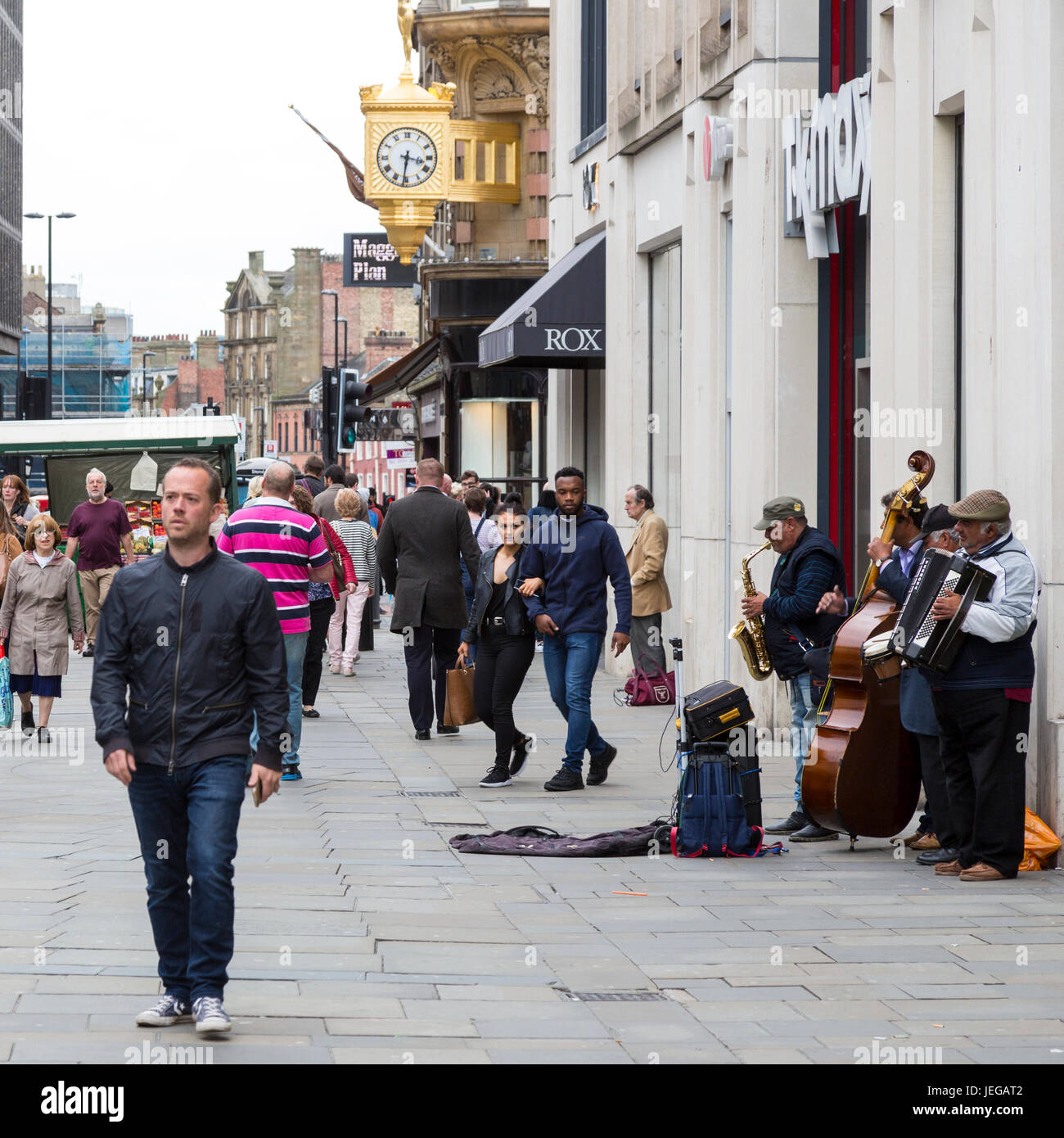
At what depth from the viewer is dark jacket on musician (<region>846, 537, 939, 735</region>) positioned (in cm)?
909

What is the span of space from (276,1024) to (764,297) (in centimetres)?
945

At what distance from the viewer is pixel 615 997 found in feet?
21.4

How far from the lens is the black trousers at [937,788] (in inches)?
359

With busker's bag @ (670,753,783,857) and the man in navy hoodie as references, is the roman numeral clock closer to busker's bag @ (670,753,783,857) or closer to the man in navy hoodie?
the man in navy hoodie

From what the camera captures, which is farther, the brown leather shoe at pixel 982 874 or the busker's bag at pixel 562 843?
the busker's bag at pixel 562 843

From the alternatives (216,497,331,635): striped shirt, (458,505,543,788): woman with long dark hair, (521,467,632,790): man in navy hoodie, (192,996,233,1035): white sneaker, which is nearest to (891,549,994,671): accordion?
(521,467,632,790): man in navy hoodie

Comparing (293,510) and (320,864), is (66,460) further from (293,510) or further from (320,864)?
(320,864)

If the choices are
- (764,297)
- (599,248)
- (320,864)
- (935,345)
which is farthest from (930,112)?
(599,248)

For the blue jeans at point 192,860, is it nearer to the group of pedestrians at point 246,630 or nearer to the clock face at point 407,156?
the group of pedestrians at point 246,630

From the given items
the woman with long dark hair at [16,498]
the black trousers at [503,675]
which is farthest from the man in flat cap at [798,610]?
the woman with long dark hair at [16,498]

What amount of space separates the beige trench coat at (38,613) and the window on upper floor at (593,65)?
1028cm

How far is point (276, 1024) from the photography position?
6.07 m

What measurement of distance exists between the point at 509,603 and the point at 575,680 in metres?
0.63

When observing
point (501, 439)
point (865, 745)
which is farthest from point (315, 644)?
point (501, 439)
